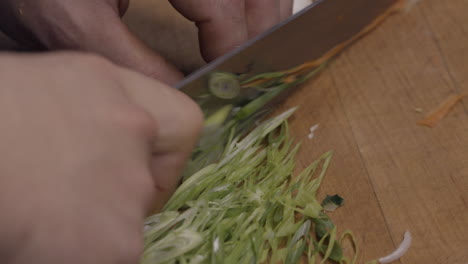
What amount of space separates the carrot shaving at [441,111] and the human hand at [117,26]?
496mm

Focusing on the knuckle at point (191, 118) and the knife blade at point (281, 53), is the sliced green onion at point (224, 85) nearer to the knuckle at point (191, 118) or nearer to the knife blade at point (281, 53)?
the knife blade at point (281, 53)

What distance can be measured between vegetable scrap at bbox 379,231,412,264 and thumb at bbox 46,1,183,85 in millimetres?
665

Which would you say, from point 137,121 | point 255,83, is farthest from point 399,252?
point 137,121

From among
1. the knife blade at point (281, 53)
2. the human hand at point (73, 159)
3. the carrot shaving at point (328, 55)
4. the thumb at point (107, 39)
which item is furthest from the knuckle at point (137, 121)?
the carrot shaving at point (328, 55)

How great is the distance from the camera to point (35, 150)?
0.59 meters

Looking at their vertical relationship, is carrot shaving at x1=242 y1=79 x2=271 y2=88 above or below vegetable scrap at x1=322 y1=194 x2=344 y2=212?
above

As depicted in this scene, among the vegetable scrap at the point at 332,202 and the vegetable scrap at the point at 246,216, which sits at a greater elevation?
the vegetable scrap at the point at 246,216

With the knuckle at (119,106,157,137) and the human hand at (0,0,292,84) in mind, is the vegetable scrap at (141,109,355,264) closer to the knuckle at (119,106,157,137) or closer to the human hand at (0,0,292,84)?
the human hand at (0,0,292,84)

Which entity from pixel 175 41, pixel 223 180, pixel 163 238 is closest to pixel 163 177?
pixel 163 238

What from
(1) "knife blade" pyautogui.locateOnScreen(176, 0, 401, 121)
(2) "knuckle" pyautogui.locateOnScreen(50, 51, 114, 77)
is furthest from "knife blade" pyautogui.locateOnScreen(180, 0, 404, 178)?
(2) "knuckle" pyautogui.locateOnScreen(50, 51, 114, 77)

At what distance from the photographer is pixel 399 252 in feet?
3.94

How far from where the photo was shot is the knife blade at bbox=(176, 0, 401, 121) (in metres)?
1.19

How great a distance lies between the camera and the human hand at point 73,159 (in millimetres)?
582

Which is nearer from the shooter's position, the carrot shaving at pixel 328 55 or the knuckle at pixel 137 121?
the knuckle at pixel 137 121
